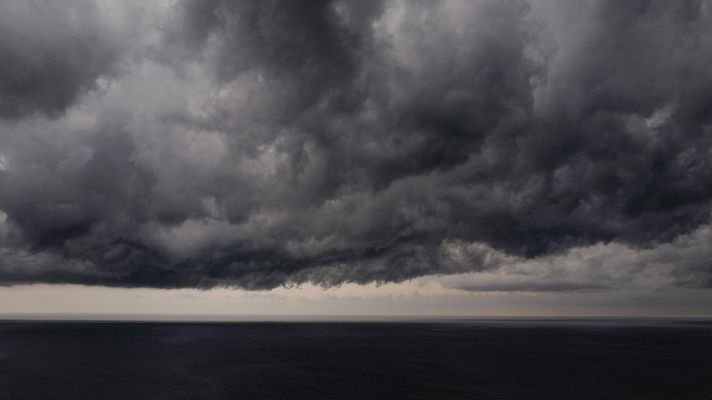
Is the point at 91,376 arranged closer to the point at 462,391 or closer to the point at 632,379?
the point at 462,391

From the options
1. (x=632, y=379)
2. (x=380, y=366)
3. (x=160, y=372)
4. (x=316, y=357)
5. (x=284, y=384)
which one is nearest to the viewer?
(x=284, y=384)

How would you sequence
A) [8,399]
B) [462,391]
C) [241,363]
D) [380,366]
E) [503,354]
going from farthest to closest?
[503,354], [241,363], [380,366], [462,391], [8,399]

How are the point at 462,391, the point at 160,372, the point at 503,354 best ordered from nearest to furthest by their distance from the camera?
the point at 462,391 → the point at 160,372 → the point at 503,354

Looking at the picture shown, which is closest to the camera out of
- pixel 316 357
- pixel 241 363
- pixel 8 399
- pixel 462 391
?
pixel 8 399

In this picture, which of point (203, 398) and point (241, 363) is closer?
point (203, 398)

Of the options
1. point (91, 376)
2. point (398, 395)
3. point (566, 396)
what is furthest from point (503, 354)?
point (91, 376)

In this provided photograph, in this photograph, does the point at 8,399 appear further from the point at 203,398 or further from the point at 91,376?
the point at 203,398

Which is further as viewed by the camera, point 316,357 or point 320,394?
point 316,357

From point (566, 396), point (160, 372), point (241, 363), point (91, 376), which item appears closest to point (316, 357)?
point (241, 363)
